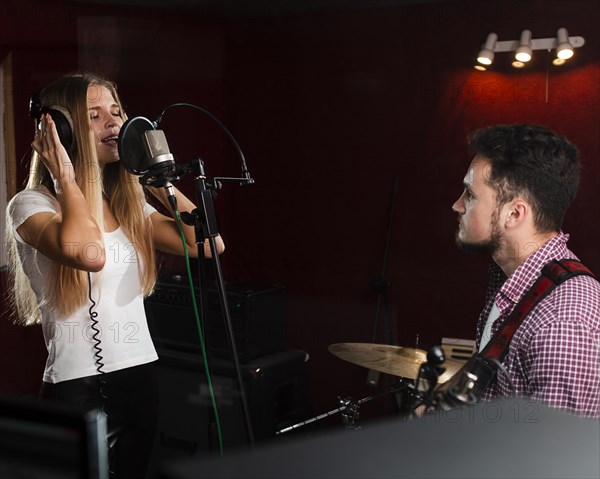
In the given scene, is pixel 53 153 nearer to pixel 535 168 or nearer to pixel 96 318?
pixel 96 318

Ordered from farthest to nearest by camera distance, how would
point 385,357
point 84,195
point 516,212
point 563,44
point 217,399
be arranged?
point 563,44, point 217,399, point 385,357, point 84,195, point 516,212

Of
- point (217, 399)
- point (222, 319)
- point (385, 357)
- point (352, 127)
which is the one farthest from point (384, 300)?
point (385, 357)

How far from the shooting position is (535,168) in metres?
1.79

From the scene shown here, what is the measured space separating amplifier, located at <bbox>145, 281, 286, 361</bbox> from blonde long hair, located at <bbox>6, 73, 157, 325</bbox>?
1.02 metres

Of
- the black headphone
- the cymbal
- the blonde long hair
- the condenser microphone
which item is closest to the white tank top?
the blonde long hair

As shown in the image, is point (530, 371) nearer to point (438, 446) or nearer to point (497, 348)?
point (497, 348)

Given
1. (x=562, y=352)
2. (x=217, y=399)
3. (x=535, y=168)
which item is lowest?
(x=217, y=399)

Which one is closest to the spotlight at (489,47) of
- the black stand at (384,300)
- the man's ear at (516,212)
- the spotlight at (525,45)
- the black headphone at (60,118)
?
the spotlight at (525,45)

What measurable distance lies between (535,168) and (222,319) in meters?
1.71

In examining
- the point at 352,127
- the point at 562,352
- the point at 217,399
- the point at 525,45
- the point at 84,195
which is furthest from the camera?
the point at 352,127

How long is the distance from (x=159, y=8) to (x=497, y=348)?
277cm

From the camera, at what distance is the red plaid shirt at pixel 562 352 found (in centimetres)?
139

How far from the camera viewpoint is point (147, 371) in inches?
74.8

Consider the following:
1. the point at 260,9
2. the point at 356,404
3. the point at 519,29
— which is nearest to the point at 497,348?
the point at 356,404
